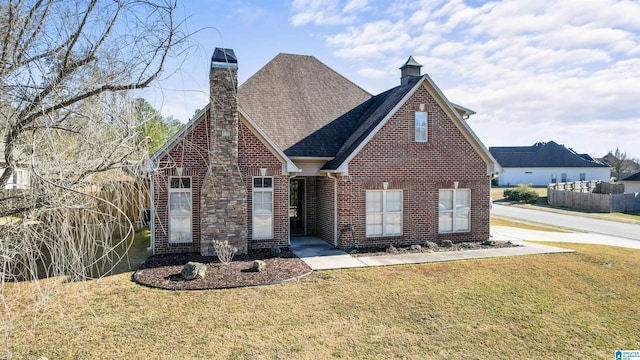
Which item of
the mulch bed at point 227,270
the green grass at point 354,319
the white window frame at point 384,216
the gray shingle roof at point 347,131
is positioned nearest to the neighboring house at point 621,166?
the gray shingle roof at point 347,131

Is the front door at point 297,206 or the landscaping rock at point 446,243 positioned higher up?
the front door at point 297,206

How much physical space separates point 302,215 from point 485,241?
7340 millimetres

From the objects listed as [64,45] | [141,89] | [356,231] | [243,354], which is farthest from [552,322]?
[64,45]

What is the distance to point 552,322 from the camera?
6.97m

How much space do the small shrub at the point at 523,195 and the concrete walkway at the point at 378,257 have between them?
2398cm

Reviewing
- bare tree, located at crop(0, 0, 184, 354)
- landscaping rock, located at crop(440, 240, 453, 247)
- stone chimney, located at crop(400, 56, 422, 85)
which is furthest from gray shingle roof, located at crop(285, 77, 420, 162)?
bare tree, located at crop(0, 0, 184, 354)

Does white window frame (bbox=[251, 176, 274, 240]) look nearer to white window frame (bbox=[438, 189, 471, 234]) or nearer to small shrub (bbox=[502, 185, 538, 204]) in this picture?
white window frame (bbox=[438, 189, 471, 234])

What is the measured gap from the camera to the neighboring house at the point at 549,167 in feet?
176

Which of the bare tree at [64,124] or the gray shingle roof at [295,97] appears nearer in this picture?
the bare tree at [64,124]

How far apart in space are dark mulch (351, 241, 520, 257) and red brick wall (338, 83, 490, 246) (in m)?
0.48

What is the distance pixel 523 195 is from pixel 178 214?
33.8 metres

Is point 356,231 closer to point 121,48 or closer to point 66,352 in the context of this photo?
point 66,352

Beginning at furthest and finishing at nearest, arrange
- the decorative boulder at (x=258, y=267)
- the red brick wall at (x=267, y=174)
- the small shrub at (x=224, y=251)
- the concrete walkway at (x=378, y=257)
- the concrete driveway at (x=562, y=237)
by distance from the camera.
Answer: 1. the concrete driveway at (x=562, y=237)
2. the red brick wall at (x=267, y=174)
3. the concrete walkway at (x=378, y=257)
4. the small shrub at (x=224, y=251)
5. the decorative boulder at (x=258, y=267)

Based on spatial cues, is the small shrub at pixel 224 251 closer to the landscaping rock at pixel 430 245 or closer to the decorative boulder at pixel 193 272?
the decorative boulder at pixel 193 272
